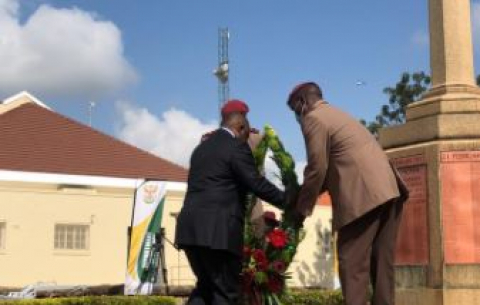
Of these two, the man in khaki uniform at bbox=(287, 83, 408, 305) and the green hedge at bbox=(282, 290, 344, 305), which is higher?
the man in khaki uniform at bbox=(287, 83, 408, 305)

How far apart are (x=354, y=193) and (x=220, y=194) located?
857 millimetres

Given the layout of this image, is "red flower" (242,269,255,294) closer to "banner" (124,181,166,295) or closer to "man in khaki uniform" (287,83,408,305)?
"man in khaki uniform" (287,83,408,305)

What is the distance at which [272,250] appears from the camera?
5422mm

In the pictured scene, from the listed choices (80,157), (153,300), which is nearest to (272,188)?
A: (153,300)

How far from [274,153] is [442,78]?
419 centimetres

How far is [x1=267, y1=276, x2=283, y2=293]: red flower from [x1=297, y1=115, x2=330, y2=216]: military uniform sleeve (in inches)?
30.8

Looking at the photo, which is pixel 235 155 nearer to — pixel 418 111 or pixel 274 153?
pixel 274 153

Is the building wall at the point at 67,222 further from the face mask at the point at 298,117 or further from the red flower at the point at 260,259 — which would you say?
the face mask at the point at 298,117

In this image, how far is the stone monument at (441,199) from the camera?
7.90 metres

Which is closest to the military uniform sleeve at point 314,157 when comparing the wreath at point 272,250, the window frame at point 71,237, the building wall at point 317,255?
the wreath at point 272,250

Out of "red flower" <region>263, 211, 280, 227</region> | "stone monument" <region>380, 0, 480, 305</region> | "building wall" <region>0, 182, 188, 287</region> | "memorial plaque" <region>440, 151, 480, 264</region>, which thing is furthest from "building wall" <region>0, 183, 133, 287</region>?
"red flower" <region>263, 211, 280, 227</region>

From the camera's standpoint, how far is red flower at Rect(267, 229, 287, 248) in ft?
17.5

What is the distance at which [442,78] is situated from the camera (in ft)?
29.8

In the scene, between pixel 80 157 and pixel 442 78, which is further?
pixel 80 157
